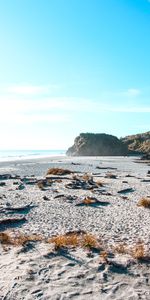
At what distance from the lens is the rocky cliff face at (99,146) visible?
127 metres

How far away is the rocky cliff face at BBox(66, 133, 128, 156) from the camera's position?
5015 inches

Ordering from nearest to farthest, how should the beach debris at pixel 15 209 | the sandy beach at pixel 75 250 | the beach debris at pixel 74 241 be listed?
the sandy beach at pixel 75 250 → the beach debris at pixel 74 241 → the beach debris at pixel 15 209

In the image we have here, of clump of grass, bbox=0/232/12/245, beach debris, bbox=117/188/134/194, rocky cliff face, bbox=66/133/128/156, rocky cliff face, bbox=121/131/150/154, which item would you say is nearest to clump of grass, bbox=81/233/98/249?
clump of grass, bbox=0/232/12/245

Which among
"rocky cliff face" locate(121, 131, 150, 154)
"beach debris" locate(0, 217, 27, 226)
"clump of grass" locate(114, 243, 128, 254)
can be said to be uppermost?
"rocky cliff face" locate(121, 131, 150, 154)

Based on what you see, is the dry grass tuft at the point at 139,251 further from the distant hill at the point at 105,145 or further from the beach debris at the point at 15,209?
the distant hill at the point at 105,145

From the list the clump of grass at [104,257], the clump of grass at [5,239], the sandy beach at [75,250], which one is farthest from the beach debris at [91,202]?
the clump of grass at [104,257]

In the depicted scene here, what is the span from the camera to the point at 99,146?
132250 mm

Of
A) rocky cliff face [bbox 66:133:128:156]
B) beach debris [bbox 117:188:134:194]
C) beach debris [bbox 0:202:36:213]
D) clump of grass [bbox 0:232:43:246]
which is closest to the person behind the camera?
clump of grass [bbox 0:232:43:246]

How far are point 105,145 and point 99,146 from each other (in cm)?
221

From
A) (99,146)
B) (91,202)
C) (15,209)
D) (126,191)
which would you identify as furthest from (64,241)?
Result: (99,146)

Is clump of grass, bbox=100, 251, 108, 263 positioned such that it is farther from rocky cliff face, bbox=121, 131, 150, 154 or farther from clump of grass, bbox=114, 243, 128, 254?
rocky cliff face, bbox=121, 131, 150, 154

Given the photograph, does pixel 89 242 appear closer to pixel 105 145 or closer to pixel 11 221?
pixel 11 221

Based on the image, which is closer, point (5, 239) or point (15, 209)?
point (5, 239)

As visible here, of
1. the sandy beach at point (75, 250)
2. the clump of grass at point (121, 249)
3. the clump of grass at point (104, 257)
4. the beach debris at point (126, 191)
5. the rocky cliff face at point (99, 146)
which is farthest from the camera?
the rocky cliff face at point (99, 146)
